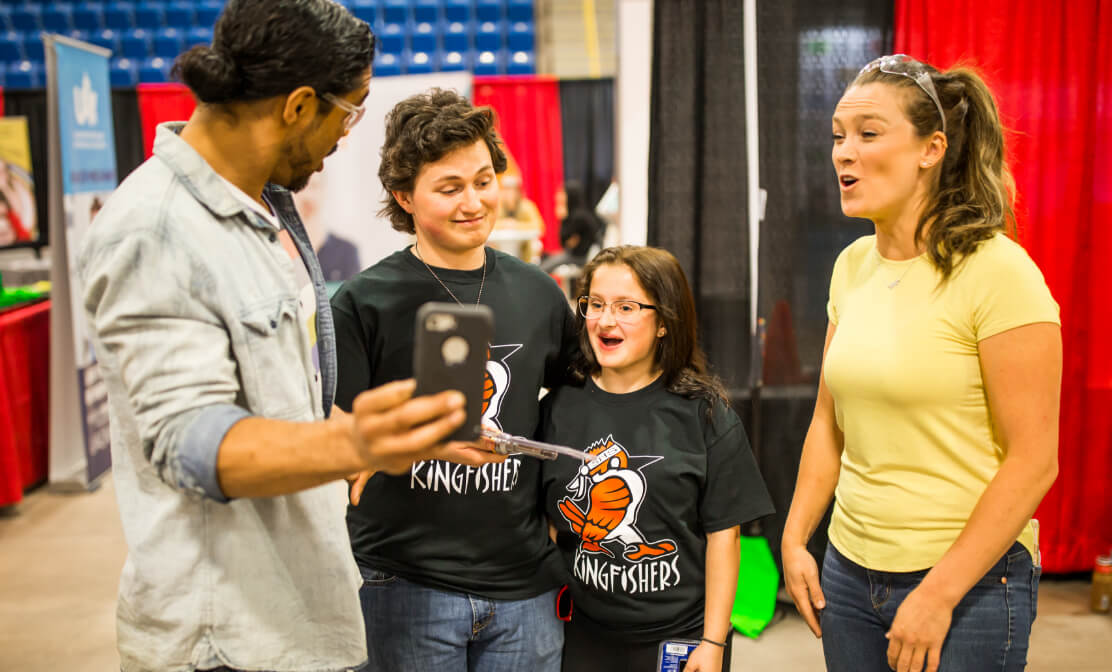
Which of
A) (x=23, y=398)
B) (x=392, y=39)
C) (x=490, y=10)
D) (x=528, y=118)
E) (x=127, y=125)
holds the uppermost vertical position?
(x=490, y=10)

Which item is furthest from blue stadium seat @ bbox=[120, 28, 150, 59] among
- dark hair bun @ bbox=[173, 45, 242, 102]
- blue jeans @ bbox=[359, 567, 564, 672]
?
dark hair bun @ bbox=[173, 45, 242, 102]

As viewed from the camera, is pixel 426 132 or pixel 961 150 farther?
pixel 426 132

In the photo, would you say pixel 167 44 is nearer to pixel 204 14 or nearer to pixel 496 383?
pixel 204 14

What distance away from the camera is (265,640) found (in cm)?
103

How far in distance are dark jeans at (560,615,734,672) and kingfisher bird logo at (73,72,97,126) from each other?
4.30 metres

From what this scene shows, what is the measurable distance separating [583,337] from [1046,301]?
0.80 meters

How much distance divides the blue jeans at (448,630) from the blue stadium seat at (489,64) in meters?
8.47

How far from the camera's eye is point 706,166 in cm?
290

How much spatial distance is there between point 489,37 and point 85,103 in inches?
221

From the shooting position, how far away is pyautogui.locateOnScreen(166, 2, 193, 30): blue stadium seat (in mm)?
9648

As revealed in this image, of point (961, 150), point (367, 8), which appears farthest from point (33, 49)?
point (961, 150)

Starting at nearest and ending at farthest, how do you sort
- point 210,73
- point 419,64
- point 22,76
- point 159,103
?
point 210,73 < point 159,103 < point 22,76 < point 419,64

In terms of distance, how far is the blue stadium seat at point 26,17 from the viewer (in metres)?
9.27

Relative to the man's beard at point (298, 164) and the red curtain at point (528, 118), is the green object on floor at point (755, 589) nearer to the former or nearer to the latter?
the man's beard at point (298, 164)
